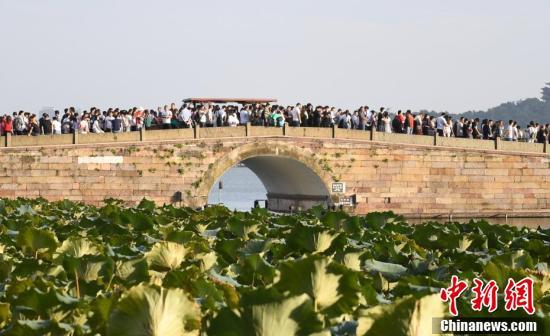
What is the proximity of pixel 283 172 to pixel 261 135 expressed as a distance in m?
5.43

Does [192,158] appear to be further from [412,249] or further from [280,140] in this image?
[412,249]

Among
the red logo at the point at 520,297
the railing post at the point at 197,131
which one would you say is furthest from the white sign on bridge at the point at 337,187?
the red logo at the point at 520,297

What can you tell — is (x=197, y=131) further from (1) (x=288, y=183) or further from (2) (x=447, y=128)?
(2) (x=447, y=128)

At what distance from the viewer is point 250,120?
37.9 metres

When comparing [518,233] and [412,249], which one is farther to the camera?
[518,233]

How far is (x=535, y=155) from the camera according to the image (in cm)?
4094

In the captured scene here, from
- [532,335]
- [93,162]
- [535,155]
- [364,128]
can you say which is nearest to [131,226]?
[532,335]

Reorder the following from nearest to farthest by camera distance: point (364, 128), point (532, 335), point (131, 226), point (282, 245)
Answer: point (532, 335), point (282, 245), point (131, 226), point (364, 128)

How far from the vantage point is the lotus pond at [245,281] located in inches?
172

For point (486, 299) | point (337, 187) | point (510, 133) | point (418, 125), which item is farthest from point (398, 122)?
point (486, 299)

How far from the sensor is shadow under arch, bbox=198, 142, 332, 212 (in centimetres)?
3731

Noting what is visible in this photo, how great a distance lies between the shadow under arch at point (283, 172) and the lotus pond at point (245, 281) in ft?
83.6

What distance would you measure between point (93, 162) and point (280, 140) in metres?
5.99

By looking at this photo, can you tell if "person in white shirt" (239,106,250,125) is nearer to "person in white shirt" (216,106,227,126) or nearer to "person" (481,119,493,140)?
"person in white shirt" (216,106,227,126)
